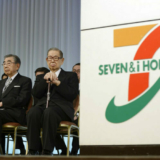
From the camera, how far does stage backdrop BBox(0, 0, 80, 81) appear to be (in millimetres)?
5508

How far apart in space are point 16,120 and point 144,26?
196 centimetres

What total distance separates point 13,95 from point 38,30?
2752mm

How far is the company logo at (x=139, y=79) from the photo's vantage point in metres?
1.69

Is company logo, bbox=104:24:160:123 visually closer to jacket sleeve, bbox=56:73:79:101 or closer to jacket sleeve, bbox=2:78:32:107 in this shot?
jacket sleeve, bbox=56:73:79:101

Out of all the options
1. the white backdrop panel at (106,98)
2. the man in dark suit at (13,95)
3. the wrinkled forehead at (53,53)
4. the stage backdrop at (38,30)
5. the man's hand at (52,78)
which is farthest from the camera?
the stage backdrop at (38,30)

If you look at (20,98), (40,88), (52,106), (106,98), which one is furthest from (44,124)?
(106,98)

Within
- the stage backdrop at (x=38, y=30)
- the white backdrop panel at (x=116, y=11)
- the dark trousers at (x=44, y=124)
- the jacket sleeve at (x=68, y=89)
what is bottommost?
the dark trousers at (x=44, y=124)

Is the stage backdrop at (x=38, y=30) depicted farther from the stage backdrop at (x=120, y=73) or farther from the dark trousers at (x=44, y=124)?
the stage backdrop at (x=120, y=73)

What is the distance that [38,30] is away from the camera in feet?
19.0

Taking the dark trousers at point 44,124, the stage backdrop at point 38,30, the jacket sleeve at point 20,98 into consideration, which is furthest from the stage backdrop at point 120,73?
the stage backdrop at point 38,30

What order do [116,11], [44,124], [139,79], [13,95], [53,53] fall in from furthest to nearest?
[13,95]
[53,53]
[44,124]
[116,11]
[139,79]

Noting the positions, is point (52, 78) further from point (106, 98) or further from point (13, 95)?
point (106, 98)

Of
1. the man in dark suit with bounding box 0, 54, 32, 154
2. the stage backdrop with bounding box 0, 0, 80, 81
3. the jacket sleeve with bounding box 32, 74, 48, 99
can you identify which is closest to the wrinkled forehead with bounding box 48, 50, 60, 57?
the jacket sleeve with bounding box 32, 74, 48, 99

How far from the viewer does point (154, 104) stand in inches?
65.4
